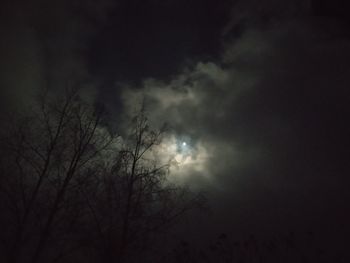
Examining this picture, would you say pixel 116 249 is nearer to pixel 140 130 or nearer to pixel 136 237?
pixel 136 237

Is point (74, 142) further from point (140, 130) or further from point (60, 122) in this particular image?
point (140, 130)

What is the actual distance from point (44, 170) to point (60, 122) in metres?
2.68

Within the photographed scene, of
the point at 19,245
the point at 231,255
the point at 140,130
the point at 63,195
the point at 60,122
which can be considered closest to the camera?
the point at 19,245

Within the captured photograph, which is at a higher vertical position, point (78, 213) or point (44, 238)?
point (78, 213)

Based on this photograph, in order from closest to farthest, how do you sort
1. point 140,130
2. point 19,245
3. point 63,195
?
point 19,245 → point 63,195 → point 140,130

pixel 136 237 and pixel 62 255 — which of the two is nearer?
pixel 62 255

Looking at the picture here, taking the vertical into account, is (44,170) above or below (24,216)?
above

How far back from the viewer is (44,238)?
1313 centimetres

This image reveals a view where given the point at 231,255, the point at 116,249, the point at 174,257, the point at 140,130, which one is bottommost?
the point at 116,249

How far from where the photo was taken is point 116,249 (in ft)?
52.6

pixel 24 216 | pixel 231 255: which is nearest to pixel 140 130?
pixel 24 216

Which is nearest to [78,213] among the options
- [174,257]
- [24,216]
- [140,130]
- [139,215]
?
[24,216]

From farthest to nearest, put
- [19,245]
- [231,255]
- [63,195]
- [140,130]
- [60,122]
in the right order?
[231,255] < [140,130] < [60,122] < [63,195] < [19,245]

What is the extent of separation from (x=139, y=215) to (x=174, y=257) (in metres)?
97.0
